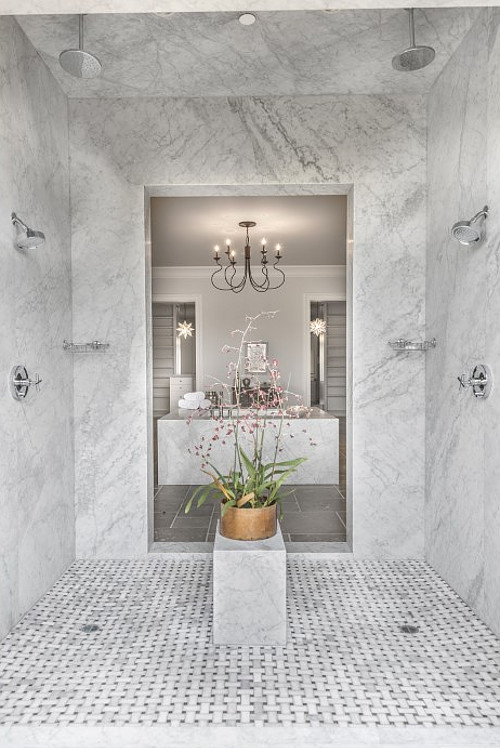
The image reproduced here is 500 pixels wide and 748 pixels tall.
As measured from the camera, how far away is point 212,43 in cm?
264

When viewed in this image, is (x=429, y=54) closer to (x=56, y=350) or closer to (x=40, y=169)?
(x=40, y=169)

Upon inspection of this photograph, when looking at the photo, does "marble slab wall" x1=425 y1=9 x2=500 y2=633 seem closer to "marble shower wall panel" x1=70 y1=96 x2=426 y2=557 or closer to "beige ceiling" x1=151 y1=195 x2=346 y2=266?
"marble shower wall panel" x1=70 y1=96 x2=426 y2=557

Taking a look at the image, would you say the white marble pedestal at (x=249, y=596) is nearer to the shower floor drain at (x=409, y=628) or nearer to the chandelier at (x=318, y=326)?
the shower floor drain at (x=409, y=628)

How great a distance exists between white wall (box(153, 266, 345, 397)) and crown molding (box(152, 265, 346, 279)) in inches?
0.6

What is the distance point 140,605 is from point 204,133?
2.53m

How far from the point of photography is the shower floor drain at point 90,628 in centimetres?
227

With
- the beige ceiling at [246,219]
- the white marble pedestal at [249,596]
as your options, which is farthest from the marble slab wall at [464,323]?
the beige ceiling at [246,219]

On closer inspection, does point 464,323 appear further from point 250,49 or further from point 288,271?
point 288,271

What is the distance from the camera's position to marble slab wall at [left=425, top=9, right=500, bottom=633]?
7.43 feet

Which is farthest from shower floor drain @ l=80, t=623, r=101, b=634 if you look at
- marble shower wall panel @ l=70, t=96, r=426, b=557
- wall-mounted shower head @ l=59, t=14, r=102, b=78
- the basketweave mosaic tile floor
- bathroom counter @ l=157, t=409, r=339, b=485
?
bathroom counter @ l=157, t=409, r=339, b=485

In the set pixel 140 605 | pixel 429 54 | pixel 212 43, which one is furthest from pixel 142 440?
pixel 429 54

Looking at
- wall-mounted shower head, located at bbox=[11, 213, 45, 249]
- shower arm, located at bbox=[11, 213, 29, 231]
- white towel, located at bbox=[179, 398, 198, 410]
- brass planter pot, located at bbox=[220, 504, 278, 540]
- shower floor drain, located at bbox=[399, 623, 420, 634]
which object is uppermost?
shower arm, located at bbox=[11, 213, 29, 231]

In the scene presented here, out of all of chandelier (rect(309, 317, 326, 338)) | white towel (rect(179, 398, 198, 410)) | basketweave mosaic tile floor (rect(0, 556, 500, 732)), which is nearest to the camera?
basketweave mosaic tile floor (rect(0, 556, 500, 732))

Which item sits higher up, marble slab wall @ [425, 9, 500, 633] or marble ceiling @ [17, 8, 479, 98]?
marble ceiling @ [17, 8, 479, 98]
